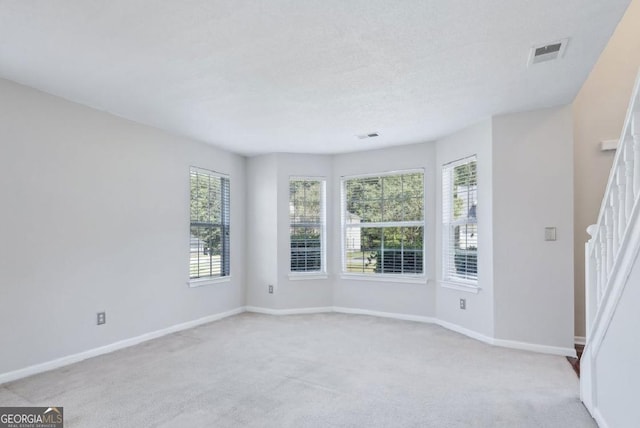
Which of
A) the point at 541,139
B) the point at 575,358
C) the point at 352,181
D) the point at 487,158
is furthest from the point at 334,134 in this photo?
the point at 575,358

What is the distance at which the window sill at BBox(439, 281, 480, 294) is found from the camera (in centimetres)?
440

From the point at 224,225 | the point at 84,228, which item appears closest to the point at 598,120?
the point at 224,225

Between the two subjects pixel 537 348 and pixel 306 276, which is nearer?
pixel 537 348

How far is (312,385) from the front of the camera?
2982mm

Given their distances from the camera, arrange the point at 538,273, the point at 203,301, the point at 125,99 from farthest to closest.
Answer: the point at 203,301
the point at 538,273
the point at 125,99

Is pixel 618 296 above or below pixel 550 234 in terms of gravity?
below

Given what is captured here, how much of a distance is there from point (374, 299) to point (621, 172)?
12.8ft

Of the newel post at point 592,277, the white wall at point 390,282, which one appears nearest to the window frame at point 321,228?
the white wall at point 390,282

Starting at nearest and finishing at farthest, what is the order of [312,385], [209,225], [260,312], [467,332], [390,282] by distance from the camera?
[312,385]
[467,332]
[209,225]
[390,282]
[260,312]

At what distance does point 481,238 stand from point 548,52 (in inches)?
86.6

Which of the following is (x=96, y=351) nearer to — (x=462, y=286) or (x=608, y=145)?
(x=462, y=286)

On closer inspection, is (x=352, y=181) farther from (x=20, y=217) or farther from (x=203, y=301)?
(x=20, y=217)

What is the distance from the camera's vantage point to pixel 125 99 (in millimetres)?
3570

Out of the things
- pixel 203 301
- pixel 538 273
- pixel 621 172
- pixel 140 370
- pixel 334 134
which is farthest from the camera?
pixel 203 301
